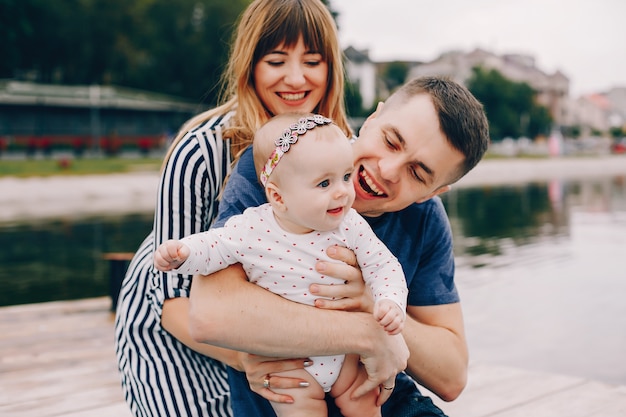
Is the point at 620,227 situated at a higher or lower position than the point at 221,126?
lower

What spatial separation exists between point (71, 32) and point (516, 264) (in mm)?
47531

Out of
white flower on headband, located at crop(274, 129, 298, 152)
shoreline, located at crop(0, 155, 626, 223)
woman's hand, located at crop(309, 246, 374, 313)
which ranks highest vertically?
white flower on headband, located at crop(274, 129, 298, 152)

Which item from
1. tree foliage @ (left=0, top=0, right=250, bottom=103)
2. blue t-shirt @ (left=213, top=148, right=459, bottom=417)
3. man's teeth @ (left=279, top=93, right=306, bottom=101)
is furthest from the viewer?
tree foliage @ (left=0, top=0, right=250, bottom=103)

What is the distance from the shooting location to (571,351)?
221 inches

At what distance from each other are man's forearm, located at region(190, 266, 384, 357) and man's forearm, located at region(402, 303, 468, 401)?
23 centimetres

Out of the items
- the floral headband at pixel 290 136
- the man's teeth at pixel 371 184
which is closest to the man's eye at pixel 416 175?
the man's teeth at pixel 371 184

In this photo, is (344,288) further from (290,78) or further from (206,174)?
(290,78)

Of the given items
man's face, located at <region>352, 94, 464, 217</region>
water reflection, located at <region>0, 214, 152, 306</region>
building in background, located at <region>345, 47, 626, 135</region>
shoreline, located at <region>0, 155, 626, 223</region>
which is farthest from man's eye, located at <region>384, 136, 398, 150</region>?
building in background, located at <region>345, 47, 626, 135</region>

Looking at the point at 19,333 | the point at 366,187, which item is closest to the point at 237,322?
the point at 366,187

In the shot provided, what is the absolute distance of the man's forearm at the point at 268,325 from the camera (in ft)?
6.40

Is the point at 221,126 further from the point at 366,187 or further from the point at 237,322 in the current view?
the point at 237,322

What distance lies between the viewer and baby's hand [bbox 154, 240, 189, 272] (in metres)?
1.88

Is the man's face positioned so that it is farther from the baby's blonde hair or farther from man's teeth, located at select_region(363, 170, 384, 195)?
the baby's blonde hair

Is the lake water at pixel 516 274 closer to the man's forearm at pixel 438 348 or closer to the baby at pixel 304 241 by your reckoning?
the man's forearm at pixel 438 348
